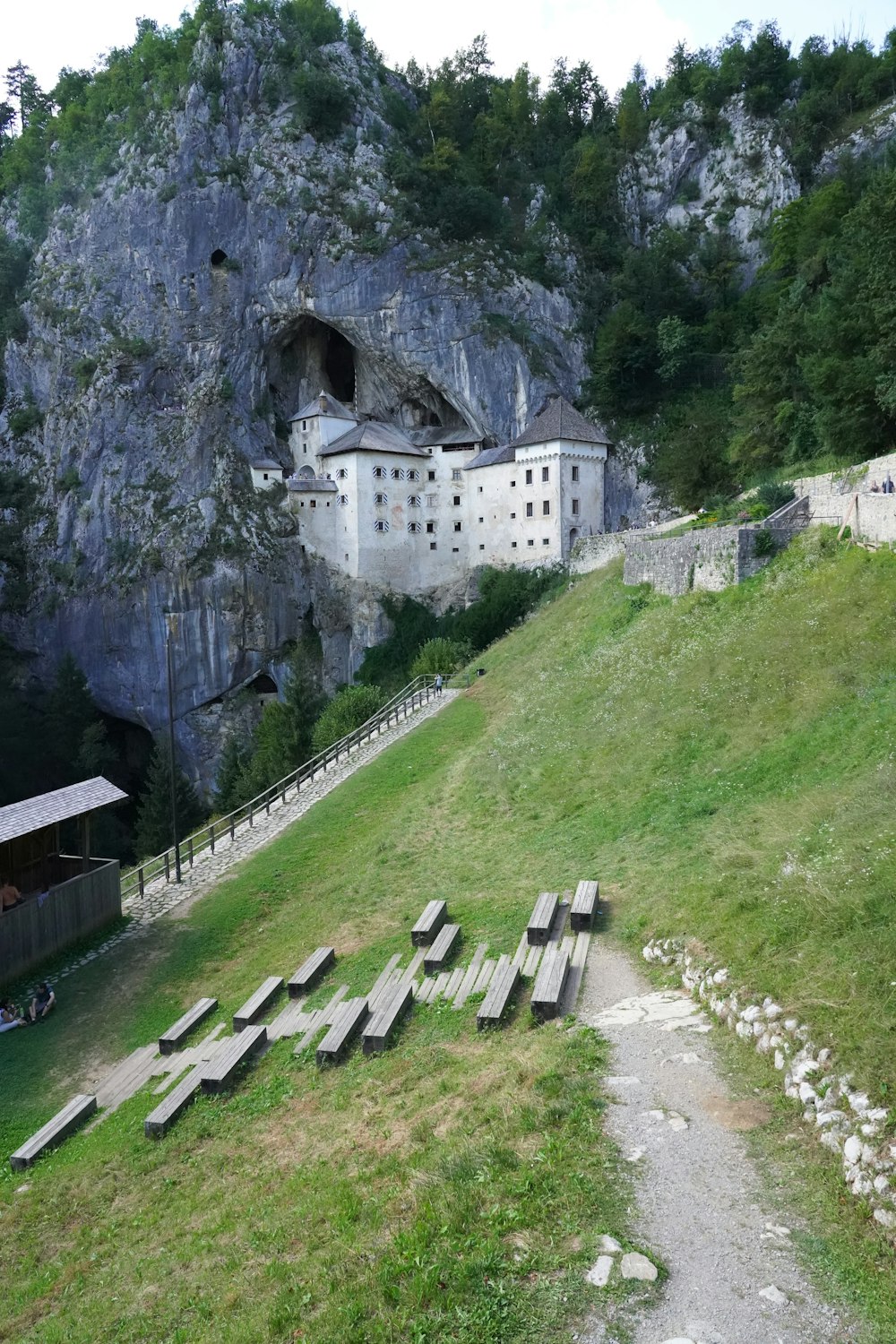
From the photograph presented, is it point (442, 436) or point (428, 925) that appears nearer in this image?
point (428, 925)

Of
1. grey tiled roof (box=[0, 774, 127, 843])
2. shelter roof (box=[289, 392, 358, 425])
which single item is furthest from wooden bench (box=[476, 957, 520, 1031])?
shelter roof (box=[289, 392, 358, 425])

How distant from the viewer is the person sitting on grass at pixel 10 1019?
13.6 metres

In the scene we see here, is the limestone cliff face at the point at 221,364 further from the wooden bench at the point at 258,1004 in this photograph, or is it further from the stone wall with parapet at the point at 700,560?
the wooden bench at the point at 258,1004

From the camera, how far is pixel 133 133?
58406 mm

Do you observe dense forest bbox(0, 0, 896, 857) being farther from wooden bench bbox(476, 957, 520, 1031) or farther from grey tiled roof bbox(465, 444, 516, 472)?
wooden bench bbox(476, 957, 520, 1031)

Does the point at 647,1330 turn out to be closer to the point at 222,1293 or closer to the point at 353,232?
the point at 222,1293

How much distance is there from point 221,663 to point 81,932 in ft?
124

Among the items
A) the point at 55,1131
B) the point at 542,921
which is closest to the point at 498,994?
the point at 542,921

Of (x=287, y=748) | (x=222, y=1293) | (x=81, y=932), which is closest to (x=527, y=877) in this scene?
(x=222, y=1293)

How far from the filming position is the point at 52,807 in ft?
52.3

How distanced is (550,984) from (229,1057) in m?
3.88

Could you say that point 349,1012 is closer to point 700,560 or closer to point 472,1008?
point 472,1008

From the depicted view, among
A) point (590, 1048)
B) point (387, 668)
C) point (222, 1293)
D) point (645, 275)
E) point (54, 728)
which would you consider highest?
point (645, 275)

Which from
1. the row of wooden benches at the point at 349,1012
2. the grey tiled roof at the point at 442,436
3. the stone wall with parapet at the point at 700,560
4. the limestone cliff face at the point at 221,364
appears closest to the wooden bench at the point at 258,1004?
the row of wooden benches at the point at 349,1012
